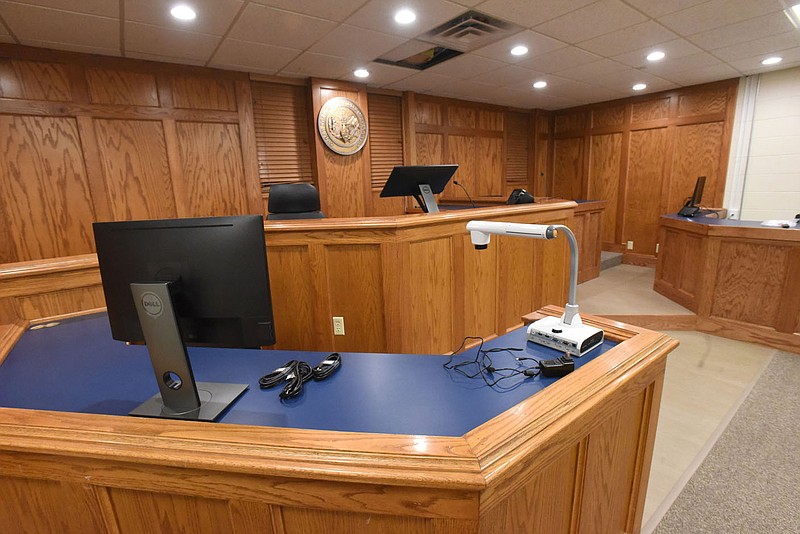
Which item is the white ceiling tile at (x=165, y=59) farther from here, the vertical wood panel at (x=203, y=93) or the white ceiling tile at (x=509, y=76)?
the white ceiling tile at (x=509, y=76)

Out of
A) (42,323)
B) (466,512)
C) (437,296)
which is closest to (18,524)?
(466,512)

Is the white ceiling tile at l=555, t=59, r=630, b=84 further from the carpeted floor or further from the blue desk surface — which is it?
the blue desk surface

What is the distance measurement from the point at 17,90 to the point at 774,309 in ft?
20.4

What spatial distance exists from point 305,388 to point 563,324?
85 cm

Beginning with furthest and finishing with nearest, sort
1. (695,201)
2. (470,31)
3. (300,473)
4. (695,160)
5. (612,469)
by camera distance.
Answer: (695,160), (695,201), (470,31), (612,469), (300,473)

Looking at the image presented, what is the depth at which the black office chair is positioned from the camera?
3.25 meters

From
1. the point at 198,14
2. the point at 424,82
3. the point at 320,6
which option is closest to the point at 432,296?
the point at 320,6

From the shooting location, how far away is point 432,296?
8.13 ft

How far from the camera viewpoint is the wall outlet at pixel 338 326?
7.79ft

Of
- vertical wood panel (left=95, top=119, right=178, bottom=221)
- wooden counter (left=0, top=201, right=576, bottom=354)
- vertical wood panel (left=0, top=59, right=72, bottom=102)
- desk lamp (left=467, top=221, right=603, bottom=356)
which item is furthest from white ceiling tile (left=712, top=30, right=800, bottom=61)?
vertical wood panel (left=0, top=59, right=72, bottom=102)

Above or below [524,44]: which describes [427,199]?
below

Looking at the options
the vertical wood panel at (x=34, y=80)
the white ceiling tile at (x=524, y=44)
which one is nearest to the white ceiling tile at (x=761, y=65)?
the white ceiling tile at (x=524, y=44)

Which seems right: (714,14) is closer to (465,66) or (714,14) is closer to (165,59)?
(465,66)

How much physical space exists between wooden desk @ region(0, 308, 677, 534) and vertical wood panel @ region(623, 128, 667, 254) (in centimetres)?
585
